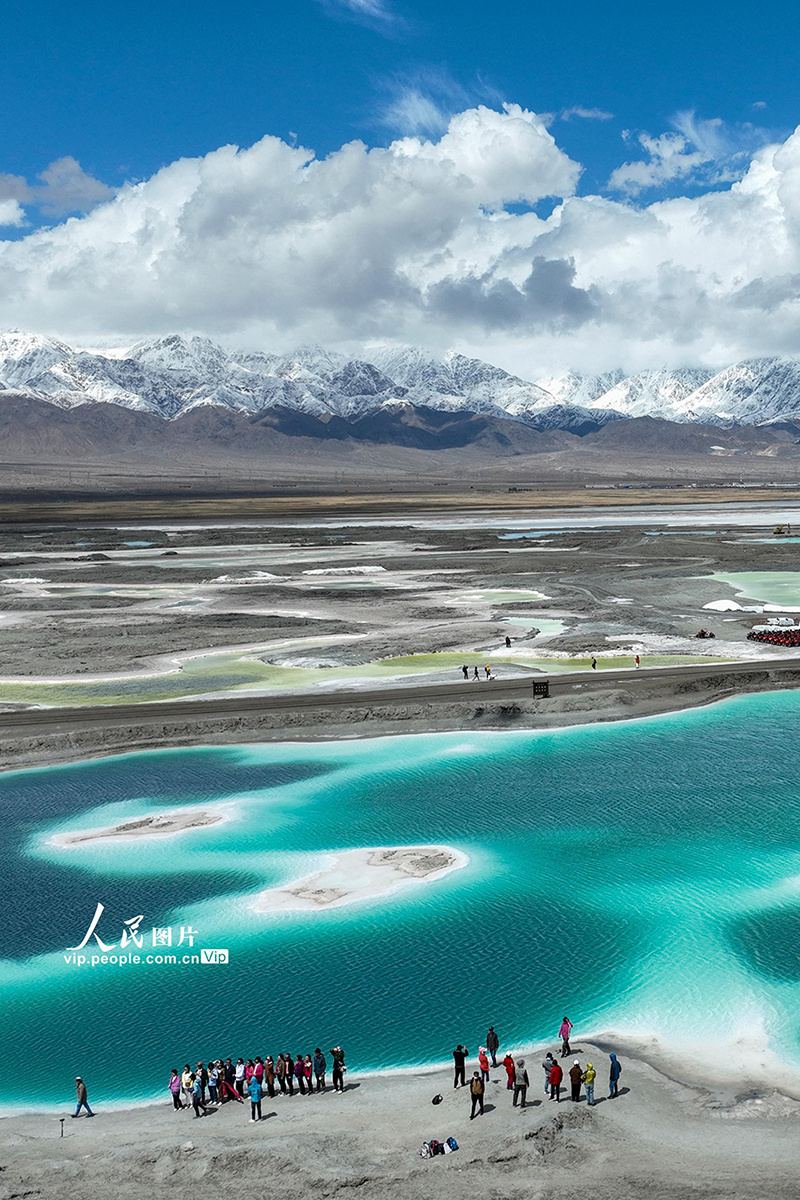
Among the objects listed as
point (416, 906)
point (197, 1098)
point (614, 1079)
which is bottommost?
point (197, 1098)

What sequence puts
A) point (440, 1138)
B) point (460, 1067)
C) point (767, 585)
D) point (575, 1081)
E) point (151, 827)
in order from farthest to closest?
point (767, 585) < point (151, 827) < point (460, 1067) < point (575, 1081) < point (440, 1138)

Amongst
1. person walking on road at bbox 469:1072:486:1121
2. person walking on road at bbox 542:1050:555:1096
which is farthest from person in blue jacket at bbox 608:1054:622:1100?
person walking on road at bbox 469:1072:486:1121

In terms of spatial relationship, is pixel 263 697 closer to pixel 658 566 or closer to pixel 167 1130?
pixel 167 1130

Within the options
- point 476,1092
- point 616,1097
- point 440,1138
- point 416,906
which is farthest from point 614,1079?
point 416,906

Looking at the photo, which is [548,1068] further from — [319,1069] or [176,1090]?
[176,1090]

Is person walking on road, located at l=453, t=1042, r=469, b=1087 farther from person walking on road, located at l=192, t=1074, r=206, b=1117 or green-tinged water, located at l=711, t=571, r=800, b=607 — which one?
green-tinged water, located at l=711, t=571, r=800, b=607

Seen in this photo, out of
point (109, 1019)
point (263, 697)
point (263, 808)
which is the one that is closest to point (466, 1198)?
point (109, 1019)
